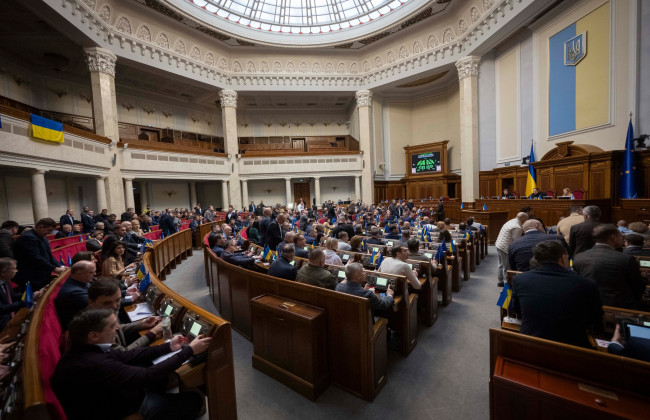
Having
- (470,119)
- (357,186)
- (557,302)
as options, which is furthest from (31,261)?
(357,186)

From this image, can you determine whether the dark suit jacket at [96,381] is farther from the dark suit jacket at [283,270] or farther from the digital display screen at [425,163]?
the digital display screen at [425,163]

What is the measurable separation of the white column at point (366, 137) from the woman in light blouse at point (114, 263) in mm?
15271

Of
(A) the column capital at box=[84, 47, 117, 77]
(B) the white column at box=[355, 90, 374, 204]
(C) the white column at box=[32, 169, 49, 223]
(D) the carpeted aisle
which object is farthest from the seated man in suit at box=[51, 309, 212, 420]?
(B) the white column at box=[355, 90, 374, 204]

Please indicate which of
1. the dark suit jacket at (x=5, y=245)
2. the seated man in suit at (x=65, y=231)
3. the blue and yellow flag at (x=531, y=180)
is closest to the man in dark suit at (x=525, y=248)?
the dark suit jacket at (x=5, y=245)

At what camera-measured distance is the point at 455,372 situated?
2939 millimetres

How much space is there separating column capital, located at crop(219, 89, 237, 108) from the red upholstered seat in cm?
1633

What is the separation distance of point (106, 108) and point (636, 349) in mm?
15517

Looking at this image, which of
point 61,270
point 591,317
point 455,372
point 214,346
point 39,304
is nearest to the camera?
point 591,317

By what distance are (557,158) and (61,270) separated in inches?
532

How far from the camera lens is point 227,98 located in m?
16.8

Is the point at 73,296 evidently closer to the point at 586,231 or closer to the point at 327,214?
the point at 586,231

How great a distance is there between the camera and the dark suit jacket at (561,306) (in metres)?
1.81

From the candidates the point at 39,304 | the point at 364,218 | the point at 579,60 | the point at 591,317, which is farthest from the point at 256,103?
the point at 591,317

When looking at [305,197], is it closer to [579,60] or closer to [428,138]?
[428,138]
